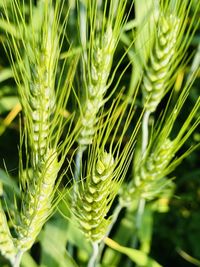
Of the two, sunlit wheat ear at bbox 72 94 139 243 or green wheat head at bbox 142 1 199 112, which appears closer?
sunlit wheat ear at bbox 72 94 139 243

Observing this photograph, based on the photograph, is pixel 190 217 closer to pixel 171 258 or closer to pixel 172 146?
pixel 171 258

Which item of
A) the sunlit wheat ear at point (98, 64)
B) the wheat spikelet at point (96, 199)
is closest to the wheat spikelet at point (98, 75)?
the sunlit wheat ear at point (98, 64)

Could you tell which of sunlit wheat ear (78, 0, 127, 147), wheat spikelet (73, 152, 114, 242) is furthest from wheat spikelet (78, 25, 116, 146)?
wheat spikelet (73, 152, 114, 242)

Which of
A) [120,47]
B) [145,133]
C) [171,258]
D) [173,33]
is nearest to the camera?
[173,33]

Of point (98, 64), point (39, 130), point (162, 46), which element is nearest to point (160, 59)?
point (162, 46)

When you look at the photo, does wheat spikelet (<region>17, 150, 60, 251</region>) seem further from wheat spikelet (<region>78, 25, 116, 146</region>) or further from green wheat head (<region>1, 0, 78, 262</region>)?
wheat spikelet (<region>78, 25, 116, 146</region>)

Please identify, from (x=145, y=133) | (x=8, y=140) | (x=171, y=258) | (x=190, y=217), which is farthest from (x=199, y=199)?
(x=8, y=140)

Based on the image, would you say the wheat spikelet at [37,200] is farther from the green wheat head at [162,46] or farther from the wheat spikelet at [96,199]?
the green wheat head at [162,46]

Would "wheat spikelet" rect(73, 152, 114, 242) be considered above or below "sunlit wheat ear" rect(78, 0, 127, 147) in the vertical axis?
below
